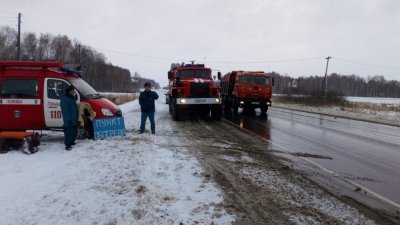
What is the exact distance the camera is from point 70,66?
39.2 feet

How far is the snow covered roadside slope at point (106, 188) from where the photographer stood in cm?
488

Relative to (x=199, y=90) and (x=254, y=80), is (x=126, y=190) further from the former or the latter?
(x=254, y=80)

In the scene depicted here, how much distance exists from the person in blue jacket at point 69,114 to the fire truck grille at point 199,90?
9513mm

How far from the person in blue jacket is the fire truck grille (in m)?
9.51

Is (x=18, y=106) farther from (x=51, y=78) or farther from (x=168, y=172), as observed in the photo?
(x=168, y=172)

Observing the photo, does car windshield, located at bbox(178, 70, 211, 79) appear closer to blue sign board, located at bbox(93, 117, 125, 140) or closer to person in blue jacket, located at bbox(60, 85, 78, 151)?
blue sign board, located at bbox(93, 117, 125, 140)

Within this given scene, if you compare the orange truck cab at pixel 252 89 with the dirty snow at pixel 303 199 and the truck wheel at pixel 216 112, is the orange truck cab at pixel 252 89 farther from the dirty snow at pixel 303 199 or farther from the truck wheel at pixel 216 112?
the dirty snow at pixel 303 199

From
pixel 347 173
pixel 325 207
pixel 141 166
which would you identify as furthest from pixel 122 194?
pixel 347 173

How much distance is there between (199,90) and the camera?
19.0 m

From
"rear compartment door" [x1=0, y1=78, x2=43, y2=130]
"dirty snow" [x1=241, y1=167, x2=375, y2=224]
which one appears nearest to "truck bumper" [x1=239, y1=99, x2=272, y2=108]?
"rear compartment door" [x1=0, y1=78, x2=43, y2=130]

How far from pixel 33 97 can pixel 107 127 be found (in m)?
2.25

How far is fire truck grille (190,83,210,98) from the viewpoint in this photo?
18.9 m

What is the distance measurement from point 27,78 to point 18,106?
855 millimetres

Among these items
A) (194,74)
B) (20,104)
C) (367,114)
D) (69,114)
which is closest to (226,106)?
(194,74)
